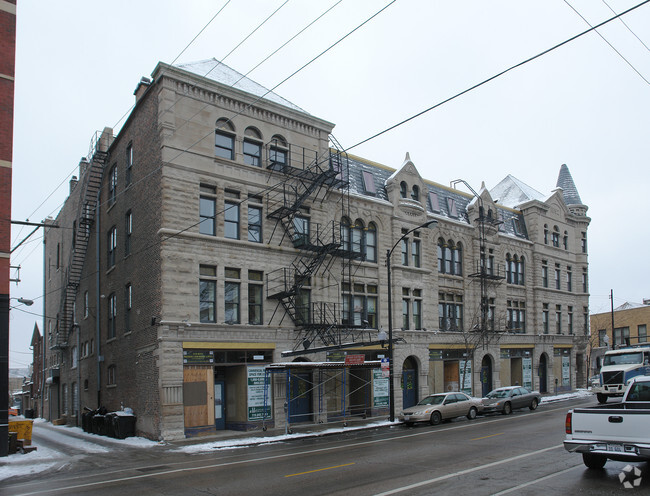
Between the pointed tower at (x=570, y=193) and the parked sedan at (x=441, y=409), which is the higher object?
the pointed tower at (x=570, y=193)

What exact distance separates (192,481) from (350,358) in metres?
12.8

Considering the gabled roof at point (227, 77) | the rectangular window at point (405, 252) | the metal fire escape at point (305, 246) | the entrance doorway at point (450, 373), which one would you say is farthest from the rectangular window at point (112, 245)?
the entrance doorway at point (450, 373)

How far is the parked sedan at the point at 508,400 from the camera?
2908 cm

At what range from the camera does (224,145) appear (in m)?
26.4

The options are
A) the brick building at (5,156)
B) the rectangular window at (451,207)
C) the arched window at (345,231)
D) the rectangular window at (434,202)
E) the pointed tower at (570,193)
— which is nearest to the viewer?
the brick building at (5,156)

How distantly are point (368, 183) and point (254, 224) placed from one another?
9.46m

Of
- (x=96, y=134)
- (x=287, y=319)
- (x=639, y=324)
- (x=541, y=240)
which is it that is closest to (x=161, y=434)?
(x=287, y=319)

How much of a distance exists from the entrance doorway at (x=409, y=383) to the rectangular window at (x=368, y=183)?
10.1m

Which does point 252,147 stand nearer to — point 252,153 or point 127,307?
point 252,153

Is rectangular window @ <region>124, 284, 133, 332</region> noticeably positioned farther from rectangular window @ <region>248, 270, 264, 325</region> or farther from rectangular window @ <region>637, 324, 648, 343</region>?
rectangular window @ <region>637, 324, 648, 343</region>

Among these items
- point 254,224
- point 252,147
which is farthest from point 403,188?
point 254,224

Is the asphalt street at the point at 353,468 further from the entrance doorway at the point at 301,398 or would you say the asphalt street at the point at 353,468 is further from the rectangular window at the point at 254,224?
the rectangular window at the point at 254,224

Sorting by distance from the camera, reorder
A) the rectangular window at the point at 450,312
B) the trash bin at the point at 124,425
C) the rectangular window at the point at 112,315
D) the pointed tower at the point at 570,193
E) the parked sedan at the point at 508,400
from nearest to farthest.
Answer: the trash bin at the point at 124,425, the parked sedan at the point at 508,400, the rectangular window at the point at 112,315, the rectangular window at the point at 450,312, the pointed tower at the point at 570,193

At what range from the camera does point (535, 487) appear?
10867 mm
